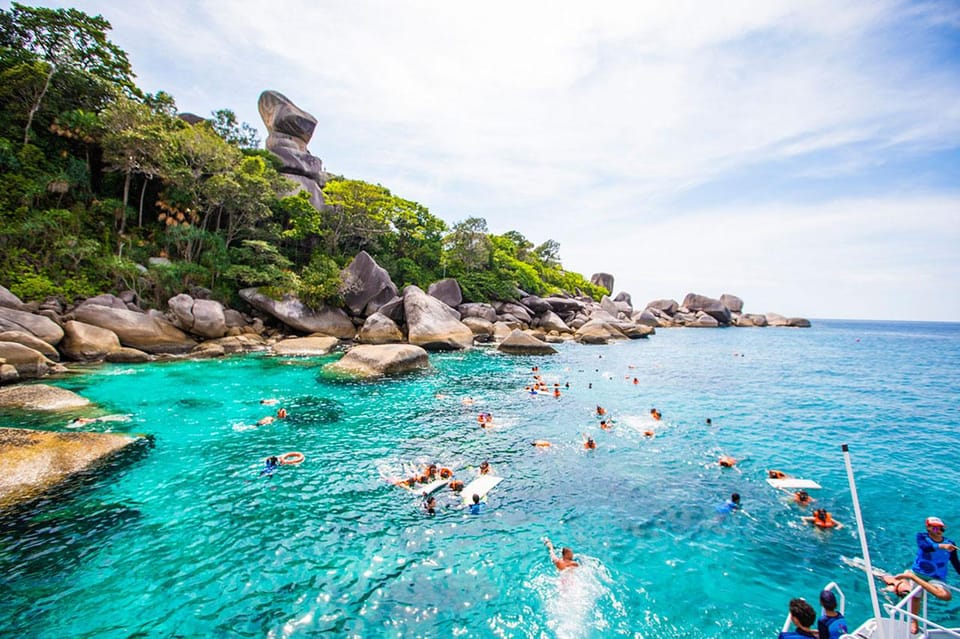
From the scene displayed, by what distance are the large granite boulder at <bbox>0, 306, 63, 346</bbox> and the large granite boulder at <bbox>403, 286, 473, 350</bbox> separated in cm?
2116

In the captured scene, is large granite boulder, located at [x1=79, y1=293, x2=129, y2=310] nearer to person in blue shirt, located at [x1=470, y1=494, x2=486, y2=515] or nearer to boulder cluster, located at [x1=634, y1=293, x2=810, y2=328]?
person in blue shirt, located at [x1=470, y1=494, x2=486, y2=515]

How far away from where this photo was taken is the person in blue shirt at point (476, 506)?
9695 mm

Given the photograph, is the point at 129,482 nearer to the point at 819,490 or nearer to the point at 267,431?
the point at 267,431

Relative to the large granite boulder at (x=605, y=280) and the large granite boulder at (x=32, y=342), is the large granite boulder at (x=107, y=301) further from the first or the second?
the large granite boulder at (x=605, y=280)

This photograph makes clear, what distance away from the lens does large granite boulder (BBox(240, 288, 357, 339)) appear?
3275 cm

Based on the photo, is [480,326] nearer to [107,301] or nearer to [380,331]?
[380,331]

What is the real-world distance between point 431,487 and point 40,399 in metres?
16.2

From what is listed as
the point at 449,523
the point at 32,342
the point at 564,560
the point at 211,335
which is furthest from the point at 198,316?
the point at 564,560

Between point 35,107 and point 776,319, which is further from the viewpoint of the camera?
point 776,319

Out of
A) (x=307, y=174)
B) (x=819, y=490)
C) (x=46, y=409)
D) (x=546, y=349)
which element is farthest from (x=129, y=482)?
(x=307, y=174)

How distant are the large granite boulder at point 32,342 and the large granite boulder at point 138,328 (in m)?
2.91

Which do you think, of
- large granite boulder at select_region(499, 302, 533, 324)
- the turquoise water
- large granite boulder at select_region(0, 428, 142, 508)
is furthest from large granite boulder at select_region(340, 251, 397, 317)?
large granite boulder at select_region(0, 428, 142, 508)

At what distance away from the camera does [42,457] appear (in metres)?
10.3

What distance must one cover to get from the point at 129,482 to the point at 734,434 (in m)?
20.2
